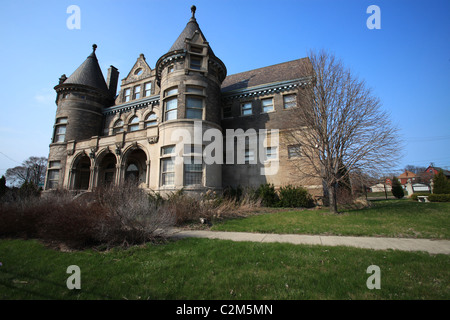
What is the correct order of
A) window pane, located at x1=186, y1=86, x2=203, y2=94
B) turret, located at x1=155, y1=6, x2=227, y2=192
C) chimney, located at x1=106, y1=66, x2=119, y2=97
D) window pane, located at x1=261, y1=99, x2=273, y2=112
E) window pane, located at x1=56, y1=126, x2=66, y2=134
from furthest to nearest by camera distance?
chimney, located at x1=106, y1=66, x2=119, y2=97 < window pane, located at x1=56, y1=126, x2=66, y2=134 < window pane, located at x1=261, y1=99, x2=273, y2=112 < window pane, located at x1=186, y1=86, x2=203, y2=94 < turret, located at x1=155, y1=6, x2=227, y2=192

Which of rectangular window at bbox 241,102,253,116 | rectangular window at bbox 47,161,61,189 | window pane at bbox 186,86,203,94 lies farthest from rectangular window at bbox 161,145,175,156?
rectangular window at bbox 47,161,61,189

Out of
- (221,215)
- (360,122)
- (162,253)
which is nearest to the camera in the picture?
(162,253)

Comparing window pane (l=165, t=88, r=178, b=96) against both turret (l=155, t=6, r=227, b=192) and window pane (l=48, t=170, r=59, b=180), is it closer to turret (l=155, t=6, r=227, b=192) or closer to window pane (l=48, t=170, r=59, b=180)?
turret (l=155, t=6, r=227, b=192)

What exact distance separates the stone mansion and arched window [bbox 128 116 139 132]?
111 mm

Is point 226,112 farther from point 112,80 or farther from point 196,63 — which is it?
point 112,80

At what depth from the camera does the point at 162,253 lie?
16.9 feet

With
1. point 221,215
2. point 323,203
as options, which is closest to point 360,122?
point 323,203

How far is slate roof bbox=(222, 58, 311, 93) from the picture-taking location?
20672mm

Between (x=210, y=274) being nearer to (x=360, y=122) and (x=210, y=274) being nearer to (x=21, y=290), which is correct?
(x=21, y=290)

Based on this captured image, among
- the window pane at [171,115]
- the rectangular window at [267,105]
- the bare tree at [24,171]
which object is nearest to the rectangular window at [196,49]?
the window pane at [171,115]

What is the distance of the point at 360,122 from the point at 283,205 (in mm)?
7715

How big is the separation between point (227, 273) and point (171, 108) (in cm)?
1513

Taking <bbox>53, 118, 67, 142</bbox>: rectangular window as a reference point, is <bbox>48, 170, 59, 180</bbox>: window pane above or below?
below
